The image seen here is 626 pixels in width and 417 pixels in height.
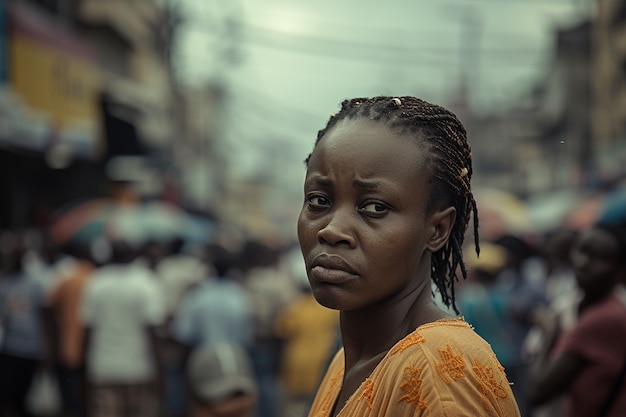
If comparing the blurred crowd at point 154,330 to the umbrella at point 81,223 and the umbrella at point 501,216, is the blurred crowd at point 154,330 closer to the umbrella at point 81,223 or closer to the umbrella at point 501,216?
the umbrella at point 81,223

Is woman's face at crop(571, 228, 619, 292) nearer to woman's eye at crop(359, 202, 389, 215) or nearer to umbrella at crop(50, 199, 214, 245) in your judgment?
woman's eye at crop(359, 202, 389, 215)

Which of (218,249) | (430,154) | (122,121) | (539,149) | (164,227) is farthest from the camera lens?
(539,149)

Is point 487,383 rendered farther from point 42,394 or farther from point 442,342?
point 42,394

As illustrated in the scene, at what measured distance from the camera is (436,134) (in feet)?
6.80

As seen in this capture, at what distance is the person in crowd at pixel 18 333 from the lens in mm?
8156

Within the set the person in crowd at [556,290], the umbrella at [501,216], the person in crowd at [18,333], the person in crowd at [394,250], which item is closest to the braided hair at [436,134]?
the person in crowd at [394,250]

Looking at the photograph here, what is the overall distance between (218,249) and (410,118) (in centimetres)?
719

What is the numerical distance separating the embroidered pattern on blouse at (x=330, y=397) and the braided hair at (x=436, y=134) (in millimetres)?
428

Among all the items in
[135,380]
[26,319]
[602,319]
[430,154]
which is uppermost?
[430,154]

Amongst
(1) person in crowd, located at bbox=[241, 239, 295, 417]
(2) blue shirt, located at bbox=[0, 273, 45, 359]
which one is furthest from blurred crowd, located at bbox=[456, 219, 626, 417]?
(2) blue shirt, located at bbox=[0, 273, 45, 359]

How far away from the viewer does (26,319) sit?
27.2ft

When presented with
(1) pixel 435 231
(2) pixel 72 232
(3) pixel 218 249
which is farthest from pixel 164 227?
(1) pixel 435 231

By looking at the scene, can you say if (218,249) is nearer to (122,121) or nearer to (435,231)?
(435,231)

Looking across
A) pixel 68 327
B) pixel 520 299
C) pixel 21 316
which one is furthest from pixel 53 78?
pixel 520 299
